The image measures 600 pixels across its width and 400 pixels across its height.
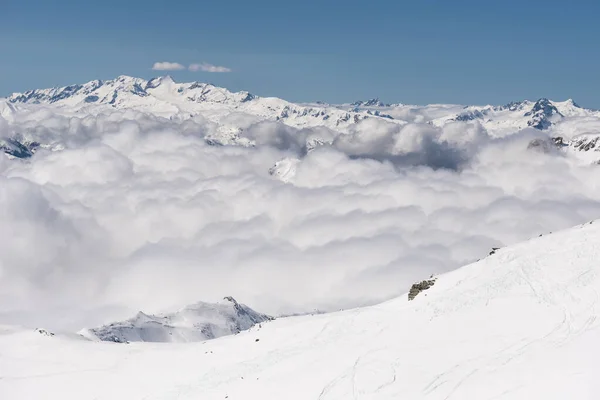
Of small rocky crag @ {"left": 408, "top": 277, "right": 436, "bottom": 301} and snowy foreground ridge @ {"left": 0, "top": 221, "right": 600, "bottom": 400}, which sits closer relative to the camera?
snowy foreground ridge @ {"left": 0, "top": 221, "right": 600, "bottom": 400}

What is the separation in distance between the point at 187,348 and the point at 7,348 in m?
18.6

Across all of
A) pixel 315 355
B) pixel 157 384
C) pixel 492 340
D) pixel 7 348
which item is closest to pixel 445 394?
pixel 492 340

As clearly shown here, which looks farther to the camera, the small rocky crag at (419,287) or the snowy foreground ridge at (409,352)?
the small rocky crag at (419,287)

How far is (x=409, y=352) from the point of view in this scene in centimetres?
3819

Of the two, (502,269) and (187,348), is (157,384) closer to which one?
(187,348)

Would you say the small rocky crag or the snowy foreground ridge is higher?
the small rocky crag

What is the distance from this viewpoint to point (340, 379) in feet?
120

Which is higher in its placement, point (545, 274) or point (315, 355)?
point (545, 274)

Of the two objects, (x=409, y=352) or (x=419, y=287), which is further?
(x=419, y=287)

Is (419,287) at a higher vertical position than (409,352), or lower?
higher

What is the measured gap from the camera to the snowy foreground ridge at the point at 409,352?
109ft

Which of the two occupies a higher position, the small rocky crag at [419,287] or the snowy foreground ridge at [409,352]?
the small rocky crag at [419,287]

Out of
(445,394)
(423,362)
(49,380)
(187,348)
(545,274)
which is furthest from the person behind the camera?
(187,348)

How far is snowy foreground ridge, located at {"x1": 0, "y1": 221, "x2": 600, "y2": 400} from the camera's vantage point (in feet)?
109
